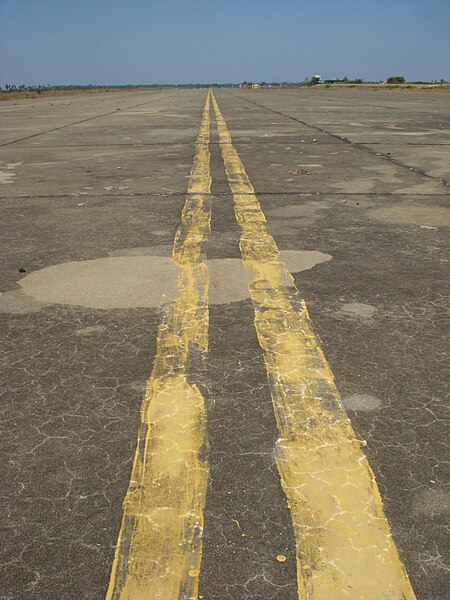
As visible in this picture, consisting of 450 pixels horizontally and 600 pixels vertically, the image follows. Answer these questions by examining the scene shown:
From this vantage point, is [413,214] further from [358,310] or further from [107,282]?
[107,282]

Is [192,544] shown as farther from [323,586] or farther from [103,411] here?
[103,411]

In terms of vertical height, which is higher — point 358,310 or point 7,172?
point 358,310

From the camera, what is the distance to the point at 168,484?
200cm

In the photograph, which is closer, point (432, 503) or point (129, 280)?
point (432, 503)

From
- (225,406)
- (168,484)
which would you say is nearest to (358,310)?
(225,406)

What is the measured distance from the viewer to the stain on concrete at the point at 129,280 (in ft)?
11.8

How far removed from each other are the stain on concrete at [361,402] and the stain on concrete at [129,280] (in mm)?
1239

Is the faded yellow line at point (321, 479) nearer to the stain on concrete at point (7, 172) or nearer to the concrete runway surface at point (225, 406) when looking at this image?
the concrete runway surface at point (225, 406)

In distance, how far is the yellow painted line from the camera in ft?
5.34

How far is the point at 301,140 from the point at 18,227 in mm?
8282

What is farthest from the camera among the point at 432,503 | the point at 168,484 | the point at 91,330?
the point at 91,330

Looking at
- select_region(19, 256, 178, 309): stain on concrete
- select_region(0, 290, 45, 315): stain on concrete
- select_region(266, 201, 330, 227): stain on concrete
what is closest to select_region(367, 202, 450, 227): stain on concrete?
select_region(266, 201, 330, 227): stain on concrete

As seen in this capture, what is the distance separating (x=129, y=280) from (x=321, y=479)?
91.1 inches

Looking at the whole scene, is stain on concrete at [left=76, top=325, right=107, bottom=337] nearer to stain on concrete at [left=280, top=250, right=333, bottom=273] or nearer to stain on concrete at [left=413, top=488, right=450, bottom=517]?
stain on concrete at [left=280, top=250, right=333, bottom=273]
